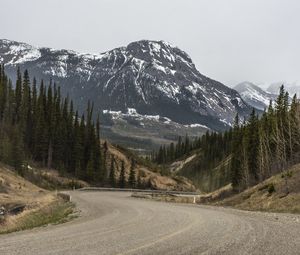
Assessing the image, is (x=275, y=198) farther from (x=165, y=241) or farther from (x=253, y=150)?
(x=253, y=150)

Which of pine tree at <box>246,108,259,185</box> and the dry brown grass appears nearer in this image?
pine tree at <box>246,108,259,185</box>

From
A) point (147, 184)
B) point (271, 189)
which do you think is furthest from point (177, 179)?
point (271, 189)

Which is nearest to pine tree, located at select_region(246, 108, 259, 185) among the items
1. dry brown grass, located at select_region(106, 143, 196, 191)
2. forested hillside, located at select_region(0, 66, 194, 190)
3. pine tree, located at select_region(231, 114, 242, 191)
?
pine tree, located at select_region(231, 114, 242, 191)

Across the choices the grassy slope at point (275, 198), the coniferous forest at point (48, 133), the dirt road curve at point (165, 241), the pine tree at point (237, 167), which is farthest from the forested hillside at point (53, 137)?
the dirt road curve at point (165, 241)

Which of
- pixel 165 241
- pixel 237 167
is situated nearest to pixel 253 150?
pixel 237 167

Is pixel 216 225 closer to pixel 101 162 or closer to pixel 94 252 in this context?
pixel 94 252

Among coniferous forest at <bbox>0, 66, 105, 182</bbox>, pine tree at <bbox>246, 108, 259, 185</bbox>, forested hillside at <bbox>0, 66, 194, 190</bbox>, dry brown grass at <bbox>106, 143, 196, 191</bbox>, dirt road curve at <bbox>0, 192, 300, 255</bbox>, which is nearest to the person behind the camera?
dirt road curve at <bbox>0, 192, 300, 255</bbox>

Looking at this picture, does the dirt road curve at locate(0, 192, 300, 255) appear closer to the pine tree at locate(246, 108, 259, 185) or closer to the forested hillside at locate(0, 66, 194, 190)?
the pine tree at locate(246, 108, 259, 185)

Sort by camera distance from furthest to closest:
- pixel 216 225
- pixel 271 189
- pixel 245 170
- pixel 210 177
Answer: pixel 210 177
pixel 245 170
pixel 271 189
pixel 216 225

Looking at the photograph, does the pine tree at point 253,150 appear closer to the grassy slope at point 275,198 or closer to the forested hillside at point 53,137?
the forested hillside at point 53,137

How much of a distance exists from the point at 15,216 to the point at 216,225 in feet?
50.0

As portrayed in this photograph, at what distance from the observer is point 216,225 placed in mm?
22312

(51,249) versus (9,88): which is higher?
(9,88)

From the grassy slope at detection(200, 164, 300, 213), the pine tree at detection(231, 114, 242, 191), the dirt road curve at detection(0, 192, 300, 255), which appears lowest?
the dirt road curve at detection(0, 192, 300, 255)
